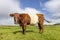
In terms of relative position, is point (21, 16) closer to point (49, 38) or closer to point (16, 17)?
point (16, 17)

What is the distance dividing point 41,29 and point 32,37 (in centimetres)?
513

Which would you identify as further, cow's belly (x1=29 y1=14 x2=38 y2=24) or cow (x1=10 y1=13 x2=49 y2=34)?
cow's belly (x1=29 y1=14 x2=38 y2=24)

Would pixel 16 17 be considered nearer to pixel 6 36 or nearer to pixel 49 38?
pixel 6 36

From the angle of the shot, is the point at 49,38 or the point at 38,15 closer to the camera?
the point at 49,38

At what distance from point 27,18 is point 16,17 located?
1549 millimetres

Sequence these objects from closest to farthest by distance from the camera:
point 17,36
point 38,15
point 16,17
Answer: point 17,36 < point 16,17 < point 38,15

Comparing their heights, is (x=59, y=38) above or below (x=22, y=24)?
below

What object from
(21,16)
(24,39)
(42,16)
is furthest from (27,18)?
(24,39)

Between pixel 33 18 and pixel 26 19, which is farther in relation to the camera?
pixel 33 18

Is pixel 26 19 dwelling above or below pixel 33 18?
below

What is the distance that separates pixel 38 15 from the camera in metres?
22.5

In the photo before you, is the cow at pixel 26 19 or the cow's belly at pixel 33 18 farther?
the cow's belly at pixel 33 18

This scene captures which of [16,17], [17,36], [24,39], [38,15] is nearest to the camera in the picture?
[24,39]

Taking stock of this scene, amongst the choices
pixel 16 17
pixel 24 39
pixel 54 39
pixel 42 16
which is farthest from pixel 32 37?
pixel 42 16
